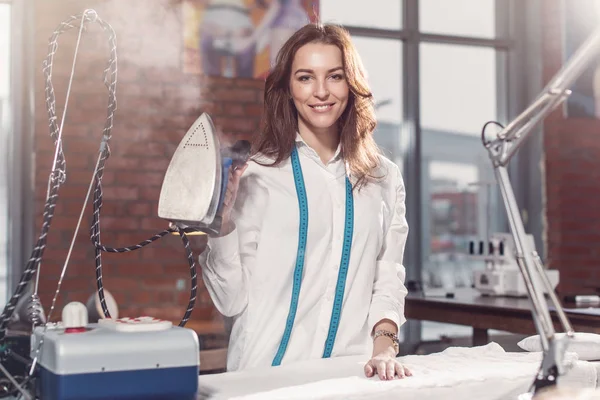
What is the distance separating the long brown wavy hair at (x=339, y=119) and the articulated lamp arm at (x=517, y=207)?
0.75 metres

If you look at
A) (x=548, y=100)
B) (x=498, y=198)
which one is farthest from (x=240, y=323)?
(x=498, y=198)

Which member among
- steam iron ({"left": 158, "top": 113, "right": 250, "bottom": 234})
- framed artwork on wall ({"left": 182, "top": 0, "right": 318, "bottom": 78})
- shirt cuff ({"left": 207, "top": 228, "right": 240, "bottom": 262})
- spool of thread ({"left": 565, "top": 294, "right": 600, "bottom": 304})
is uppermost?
framed artwork on wall ({"left": 182, "top": 0, "right": 318, "bottom": 78})

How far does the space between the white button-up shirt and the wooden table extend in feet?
3.76

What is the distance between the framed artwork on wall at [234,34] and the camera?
436 centimetres

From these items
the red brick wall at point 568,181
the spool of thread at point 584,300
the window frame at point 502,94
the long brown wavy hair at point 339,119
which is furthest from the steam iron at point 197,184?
the red brick wall at point 568,181

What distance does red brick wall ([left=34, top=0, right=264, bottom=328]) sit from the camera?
407cm

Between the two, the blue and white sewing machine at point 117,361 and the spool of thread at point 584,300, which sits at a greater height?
the blue and white sewing machine at point 117,361

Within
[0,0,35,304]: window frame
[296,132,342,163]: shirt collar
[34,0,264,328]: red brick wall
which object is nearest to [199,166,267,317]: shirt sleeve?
[296,132,342,163]: shirt collar

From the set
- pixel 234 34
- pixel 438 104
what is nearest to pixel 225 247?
pixel 234 34

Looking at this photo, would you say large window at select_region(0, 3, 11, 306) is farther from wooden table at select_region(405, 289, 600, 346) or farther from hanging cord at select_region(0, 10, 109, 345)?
hanging cord at select_region(0, 10, 109, 345)

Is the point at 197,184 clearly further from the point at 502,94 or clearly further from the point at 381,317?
the point at 502,94

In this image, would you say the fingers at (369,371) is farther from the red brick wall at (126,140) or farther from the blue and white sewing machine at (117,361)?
the red brick wall at (126,140)

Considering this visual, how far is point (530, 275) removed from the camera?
926 millimetres

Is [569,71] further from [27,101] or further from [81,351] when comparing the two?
[27,101]
